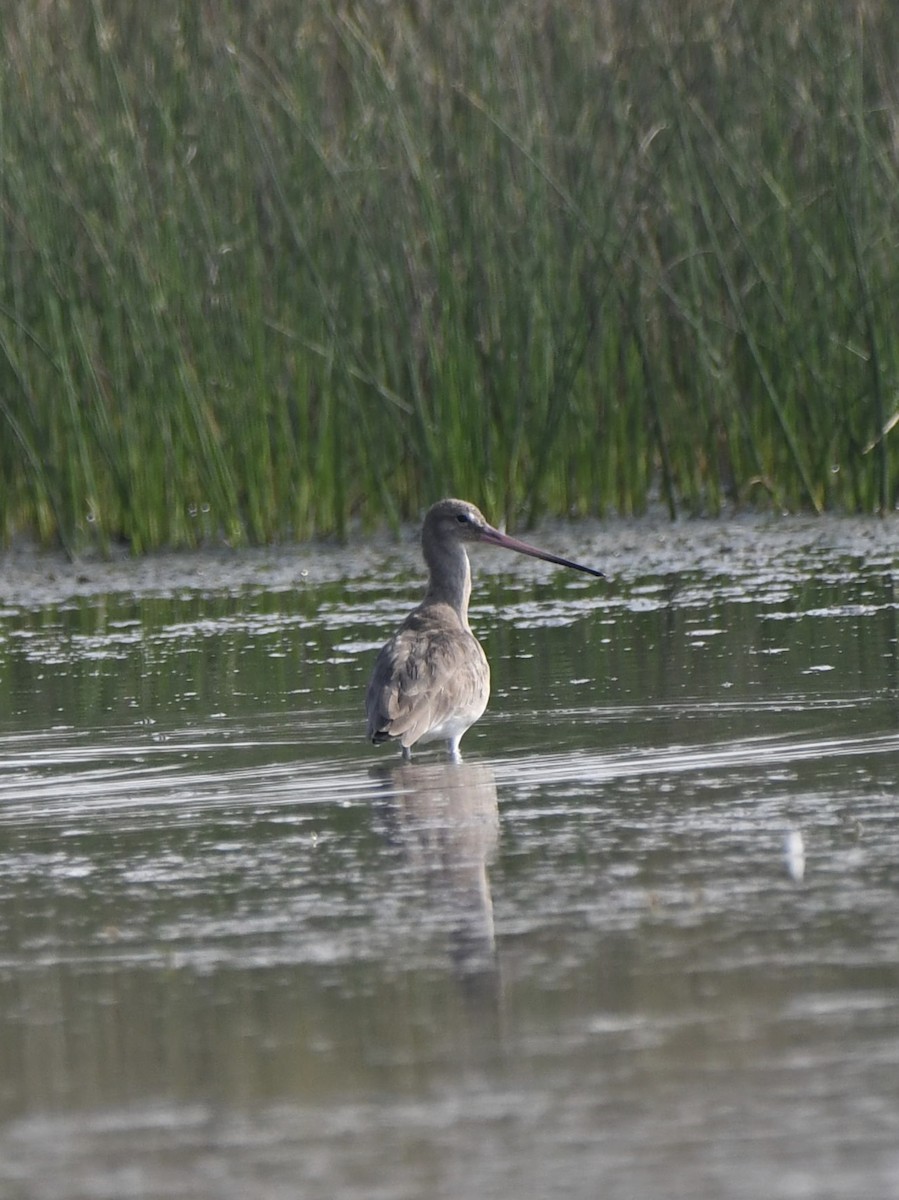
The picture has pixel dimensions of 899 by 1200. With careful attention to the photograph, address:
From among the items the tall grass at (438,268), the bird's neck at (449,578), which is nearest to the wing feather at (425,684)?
the bird's neck at (449,578)

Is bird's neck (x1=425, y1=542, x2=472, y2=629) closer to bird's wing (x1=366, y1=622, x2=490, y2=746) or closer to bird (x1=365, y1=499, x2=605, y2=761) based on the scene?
bird (x1=365, y1=499, x2=605, y2=761)

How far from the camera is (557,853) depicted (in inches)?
184

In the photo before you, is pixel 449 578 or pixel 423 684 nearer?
pixel 423 684

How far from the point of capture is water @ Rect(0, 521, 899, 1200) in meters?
3.02

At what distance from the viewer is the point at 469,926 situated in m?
4.10

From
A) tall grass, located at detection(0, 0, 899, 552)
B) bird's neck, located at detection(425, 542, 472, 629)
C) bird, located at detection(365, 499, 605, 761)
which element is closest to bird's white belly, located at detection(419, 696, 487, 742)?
bird, located at detection(365, 499, 605, 761)

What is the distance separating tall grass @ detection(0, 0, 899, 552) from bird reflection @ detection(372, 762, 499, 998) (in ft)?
14.3

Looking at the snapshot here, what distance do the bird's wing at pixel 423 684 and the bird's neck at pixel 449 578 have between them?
0.74 m

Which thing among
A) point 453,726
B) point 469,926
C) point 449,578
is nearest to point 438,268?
point 449,578

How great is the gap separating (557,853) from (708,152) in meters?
6.19

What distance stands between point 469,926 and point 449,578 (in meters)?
3.52

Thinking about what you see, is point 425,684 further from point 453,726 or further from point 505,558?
point 505,558

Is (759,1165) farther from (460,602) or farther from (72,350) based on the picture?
(72,350)

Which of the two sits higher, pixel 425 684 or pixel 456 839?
pixel 425 684
